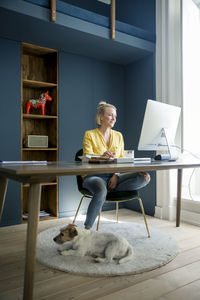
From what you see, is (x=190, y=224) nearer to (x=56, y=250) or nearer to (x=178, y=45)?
(x=56, y=250)

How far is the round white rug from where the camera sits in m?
1.72

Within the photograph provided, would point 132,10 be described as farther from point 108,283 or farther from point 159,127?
point 108,283

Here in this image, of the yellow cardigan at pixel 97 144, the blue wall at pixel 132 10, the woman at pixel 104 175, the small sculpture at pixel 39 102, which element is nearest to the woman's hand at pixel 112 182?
the woman at pixel 104 175

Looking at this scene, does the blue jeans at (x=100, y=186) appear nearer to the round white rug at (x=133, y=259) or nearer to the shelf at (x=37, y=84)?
the round white rug at (x=133, y=259)

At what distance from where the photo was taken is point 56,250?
6.75ft

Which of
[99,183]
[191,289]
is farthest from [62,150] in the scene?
[191,289]

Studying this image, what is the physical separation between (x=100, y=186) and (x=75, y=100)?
1635 mm

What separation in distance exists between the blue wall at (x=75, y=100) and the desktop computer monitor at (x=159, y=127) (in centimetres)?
137

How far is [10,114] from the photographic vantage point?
9.64 ft

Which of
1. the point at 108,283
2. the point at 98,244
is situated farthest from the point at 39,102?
the point at 108,283

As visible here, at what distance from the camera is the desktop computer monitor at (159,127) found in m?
2.12

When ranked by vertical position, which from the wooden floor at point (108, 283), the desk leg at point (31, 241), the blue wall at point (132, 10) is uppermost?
the blue wall at point (132, 10)

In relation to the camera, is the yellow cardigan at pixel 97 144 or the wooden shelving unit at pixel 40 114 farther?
the wooden shelving unit at pixel 40 114

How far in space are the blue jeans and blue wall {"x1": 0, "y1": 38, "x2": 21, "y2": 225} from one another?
3.64 feet
